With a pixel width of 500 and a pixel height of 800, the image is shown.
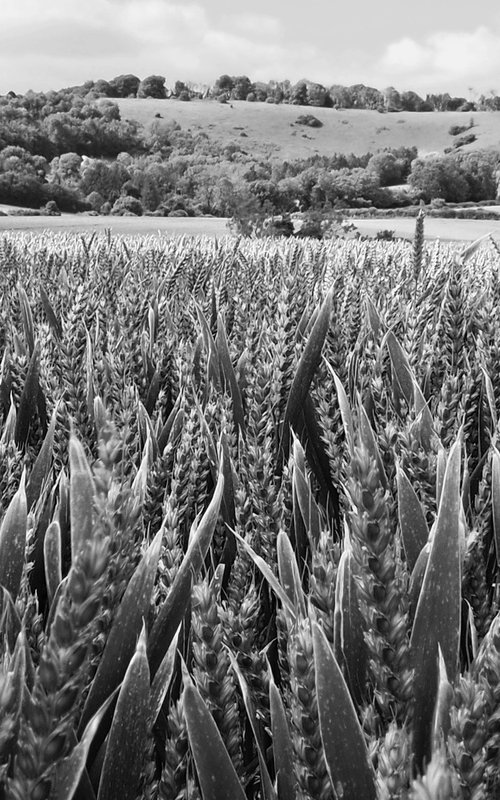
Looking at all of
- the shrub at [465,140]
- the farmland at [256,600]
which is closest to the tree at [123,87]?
the shrub at [465,140]

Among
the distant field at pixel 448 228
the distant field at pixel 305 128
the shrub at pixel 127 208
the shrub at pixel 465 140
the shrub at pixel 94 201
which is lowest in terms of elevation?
the distant field at pixel 448 228

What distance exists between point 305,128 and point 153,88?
33235mm

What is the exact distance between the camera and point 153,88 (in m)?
125

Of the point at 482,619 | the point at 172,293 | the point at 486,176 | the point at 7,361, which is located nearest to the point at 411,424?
the point at 482,619

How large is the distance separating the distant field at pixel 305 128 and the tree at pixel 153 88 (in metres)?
9.49

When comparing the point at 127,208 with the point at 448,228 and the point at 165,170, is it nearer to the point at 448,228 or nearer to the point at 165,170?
the point at 165,170

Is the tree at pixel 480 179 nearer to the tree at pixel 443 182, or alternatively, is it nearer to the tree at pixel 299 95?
the tree at pixel 443 182

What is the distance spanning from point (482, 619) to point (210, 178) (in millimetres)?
77047

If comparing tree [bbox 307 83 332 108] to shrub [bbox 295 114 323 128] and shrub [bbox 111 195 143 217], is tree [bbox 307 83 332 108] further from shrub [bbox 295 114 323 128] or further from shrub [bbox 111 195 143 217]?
shrub [bbox 111 195 143 217]

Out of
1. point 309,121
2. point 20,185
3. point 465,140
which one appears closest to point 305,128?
point 309,121

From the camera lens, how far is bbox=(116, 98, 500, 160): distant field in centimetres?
9931

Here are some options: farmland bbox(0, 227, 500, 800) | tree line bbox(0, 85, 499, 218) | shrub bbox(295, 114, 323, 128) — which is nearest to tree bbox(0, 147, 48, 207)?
tree line bbox(0, 85, 499, 218)

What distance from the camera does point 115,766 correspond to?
56cm

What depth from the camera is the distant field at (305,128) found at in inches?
3910
